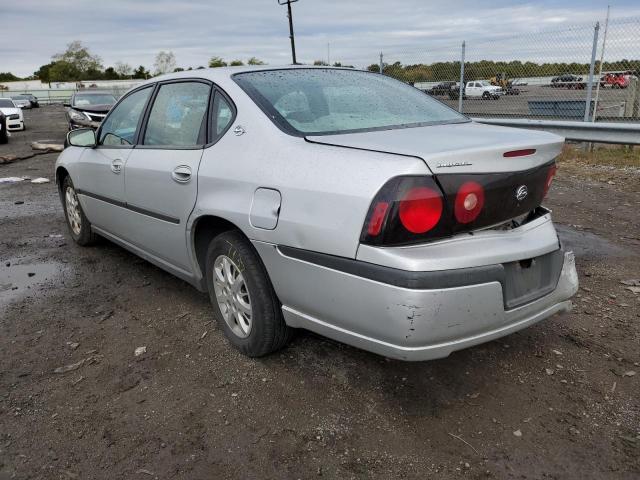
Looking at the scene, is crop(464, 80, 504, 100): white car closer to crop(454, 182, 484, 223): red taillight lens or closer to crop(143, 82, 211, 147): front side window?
crop(143, 82, 211, 147): front side window

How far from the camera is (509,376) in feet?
8.98

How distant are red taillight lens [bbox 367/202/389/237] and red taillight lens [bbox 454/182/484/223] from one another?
Answer: 0.31 meters

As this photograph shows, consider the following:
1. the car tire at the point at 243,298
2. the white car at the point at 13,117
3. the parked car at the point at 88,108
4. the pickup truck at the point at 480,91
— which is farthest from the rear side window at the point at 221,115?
the white car at the point at 13,117

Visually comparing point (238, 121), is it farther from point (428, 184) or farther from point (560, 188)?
point (560, 188)

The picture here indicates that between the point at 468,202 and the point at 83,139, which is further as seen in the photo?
the point at 83,139

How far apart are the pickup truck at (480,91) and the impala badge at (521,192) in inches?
352

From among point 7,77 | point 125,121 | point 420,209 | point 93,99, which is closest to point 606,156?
point 125,121

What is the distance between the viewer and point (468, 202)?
2191 mm

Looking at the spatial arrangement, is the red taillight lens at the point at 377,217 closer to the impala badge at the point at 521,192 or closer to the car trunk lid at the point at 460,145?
the car trunk lid at the point at 460,145

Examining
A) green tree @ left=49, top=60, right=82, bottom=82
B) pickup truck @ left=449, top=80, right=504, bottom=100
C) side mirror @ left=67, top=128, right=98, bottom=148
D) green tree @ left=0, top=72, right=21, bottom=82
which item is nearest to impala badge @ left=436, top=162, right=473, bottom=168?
side mirror @ left=67, top=128, right=98, bottom=148

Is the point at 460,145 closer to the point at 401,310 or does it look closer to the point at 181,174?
the point at 401,310

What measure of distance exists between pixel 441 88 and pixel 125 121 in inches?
343

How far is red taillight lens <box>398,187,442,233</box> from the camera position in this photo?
2.08 meters

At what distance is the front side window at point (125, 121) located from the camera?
3834mm
